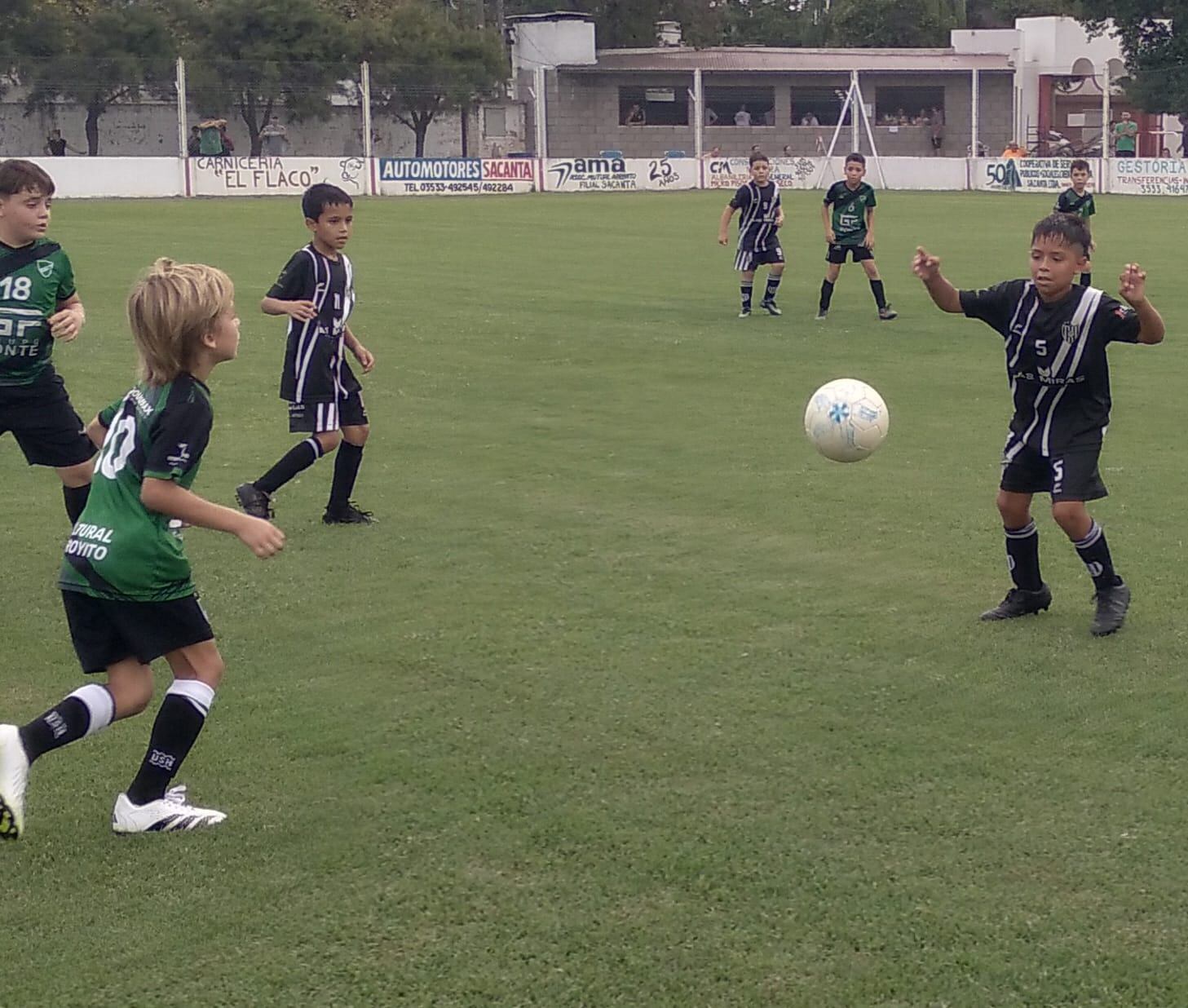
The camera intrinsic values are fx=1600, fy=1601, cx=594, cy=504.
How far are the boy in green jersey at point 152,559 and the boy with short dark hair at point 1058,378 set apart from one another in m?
2.92

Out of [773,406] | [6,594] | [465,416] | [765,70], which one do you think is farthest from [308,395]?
[765,70]

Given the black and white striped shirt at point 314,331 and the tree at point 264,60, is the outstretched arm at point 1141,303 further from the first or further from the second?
the tree at point 264,60

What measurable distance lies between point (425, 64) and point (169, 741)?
155ft

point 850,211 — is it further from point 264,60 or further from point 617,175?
point 264,60

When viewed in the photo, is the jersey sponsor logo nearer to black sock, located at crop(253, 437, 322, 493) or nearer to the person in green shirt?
black sock, located at crop(253, 437, 322, 493)

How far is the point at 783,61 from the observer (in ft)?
194

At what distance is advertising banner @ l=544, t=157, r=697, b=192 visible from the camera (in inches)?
1660

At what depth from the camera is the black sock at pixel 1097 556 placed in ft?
20.0

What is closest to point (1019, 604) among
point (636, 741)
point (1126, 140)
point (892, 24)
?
point (636, 741)

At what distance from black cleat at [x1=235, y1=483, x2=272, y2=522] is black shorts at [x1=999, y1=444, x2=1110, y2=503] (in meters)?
3.76

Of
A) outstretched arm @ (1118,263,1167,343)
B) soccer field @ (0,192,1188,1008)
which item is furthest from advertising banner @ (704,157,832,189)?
outstretched arm @ (1118,263,1167,343)

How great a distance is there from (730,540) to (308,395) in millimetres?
2245

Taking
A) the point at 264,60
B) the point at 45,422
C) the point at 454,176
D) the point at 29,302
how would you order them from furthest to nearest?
the point at 264,60, the point at 454,176, the point at 45,422, the point at 29,302

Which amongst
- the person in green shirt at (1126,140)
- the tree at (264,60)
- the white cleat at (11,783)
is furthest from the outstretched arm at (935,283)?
the person in green shirt at (1126,140)
